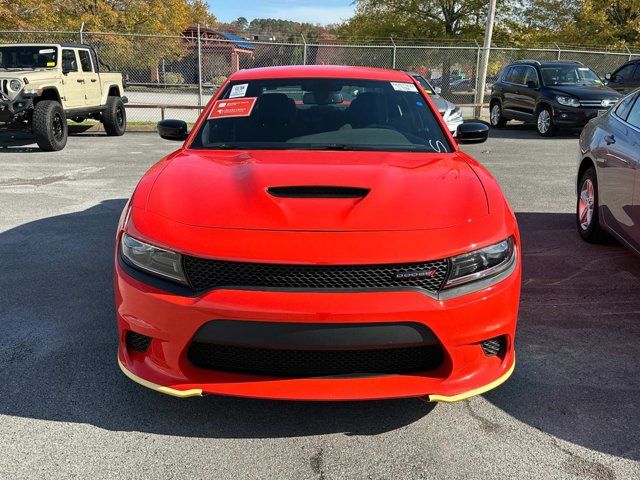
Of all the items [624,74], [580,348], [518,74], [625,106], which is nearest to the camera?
[580,348]

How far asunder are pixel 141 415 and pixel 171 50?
2020 cm

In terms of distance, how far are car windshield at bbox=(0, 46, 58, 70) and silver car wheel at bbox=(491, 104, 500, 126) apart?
443 inches

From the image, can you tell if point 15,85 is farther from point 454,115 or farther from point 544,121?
point 544,121

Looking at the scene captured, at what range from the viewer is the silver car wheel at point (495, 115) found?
16.7m

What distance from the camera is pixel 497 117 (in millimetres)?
16703

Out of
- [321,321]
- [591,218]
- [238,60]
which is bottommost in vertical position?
[591,218]

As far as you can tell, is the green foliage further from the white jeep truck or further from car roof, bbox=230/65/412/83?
car roof, bbox=230/65/412/83

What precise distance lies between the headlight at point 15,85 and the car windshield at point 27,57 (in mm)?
1151

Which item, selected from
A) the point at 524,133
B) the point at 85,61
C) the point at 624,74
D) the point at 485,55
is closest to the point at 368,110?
the point at 85,61

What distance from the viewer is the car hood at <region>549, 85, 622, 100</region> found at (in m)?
13.5

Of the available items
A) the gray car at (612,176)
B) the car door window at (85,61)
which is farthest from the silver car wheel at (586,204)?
the car door window at (85,61)

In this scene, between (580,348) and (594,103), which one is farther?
(594,103)

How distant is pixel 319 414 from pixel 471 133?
258 cm

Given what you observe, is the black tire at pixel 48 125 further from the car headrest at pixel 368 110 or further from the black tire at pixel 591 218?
the black tire at pixel 591 218
